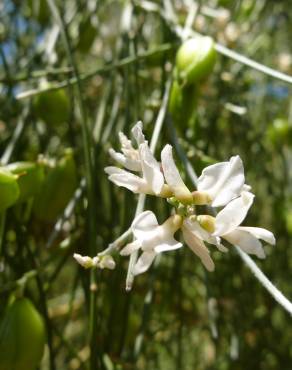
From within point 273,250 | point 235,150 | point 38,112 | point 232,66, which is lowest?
point 273,250

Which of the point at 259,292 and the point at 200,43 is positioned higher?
the point at 200,43

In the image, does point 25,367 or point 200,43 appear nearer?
point 25,367

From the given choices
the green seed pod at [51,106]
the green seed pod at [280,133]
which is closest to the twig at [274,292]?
the green seed pod at [51,106]

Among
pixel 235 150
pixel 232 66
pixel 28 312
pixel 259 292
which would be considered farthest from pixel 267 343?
pixel 28 312

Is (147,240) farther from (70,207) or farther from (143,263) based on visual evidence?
(70,207)

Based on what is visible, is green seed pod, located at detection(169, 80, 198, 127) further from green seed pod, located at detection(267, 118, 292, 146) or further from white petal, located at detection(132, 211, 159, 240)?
green seed pod, located at detection(267, 118, 292, 146)

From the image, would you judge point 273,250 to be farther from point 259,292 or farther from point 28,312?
point 28,312

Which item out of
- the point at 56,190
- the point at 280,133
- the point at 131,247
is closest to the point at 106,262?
the point at 131,247

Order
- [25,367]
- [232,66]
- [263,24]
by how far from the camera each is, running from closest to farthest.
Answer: [25,367] < [232,66] < [263,24]
